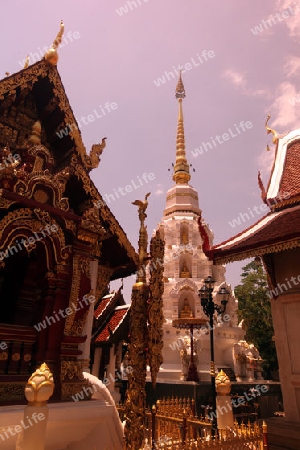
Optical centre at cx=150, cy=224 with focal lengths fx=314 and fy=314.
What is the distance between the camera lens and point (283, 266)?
29.5ft

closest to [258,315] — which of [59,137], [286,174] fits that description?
[286,174]

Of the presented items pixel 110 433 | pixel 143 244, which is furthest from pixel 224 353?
pixel 143 244

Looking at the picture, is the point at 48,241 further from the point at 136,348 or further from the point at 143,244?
the point at 136,348

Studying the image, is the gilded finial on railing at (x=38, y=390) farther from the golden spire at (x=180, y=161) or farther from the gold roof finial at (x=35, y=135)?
the golden spire at (x=180, y=161)

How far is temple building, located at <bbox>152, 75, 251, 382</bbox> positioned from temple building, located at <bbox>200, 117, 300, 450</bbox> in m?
11.8

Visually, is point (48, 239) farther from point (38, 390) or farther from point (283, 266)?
point (283, 266)

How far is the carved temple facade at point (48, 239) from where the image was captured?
586 centimetres

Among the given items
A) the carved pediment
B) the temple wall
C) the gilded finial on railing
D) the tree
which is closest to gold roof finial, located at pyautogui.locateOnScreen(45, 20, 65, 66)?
the gilded finial on railing

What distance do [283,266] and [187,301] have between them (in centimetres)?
2084

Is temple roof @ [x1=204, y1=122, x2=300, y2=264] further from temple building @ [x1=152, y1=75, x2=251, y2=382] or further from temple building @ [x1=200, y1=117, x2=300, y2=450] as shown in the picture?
temple building @ [x1=152, y1=75, x2=251, y2=382]

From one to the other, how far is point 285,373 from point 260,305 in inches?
1234

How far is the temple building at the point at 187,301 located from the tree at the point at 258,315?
905 cm

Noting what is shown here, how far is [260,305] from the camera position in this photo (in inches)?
1478

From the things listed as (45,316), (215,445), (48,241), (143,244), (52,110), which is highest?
(52,110)
